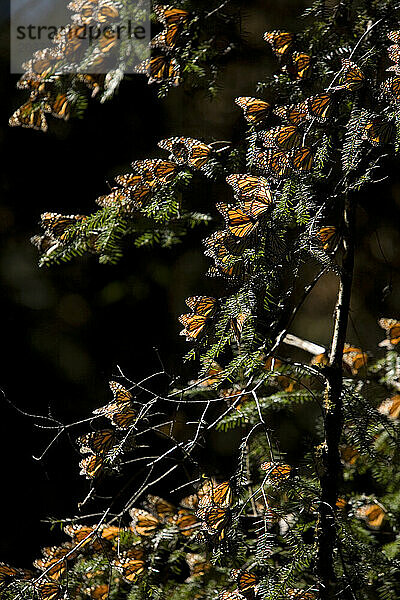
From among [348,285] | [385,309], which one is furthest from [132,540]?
[385,309]

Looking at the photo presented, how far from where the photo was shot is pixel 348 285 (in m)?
0.75

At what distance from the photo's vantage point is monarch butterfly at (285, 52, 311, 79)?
0.74 metres

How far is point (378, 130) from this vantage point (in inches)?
23.0

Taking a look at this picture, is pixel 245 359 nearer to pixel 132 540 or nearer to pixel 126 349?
pixel 132 540

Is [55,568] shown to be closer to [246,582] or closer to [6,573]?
[6,573]

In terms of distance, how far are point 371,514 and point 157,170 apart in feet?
2.17

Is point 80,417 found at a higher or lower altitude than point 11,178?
lower

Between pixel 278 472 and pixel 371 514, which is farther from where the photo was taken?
pixel 371 514

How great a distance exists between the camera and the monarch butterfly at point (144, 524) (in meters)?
0.96

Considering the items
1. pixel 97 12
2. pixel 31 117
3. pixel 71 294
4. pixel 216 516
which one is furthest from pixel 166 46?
pixel 71 294

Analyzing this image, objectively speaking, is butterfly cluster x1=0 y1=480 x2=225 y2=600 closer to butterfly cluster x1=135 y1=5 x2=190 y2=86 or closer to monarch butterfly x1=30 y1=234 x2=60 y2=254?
monarch butterfly x1=30 y1=234 x2=60 y2=254

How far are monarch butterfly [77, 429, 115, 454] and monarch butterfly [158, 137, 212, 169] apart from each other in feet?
1.13

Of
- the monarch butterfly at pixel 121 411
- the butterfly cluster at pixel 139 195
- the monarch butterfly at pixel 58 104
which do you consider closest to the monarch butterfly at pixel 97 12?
the monarch butterfly at pixel 58 104

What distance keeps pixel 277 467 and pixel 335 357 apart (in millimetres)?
176
